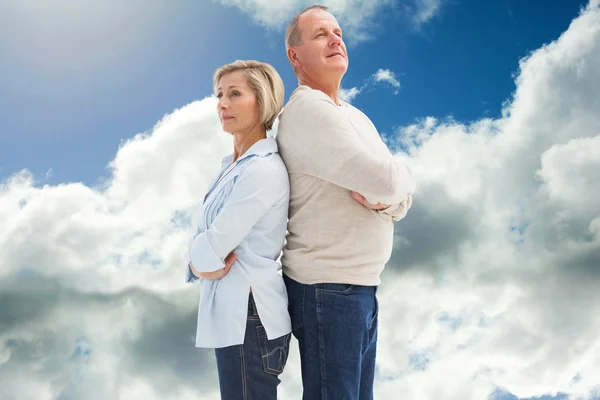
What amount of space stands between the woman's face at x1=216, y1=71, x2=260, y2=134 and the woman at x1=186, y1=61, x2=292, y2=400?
0.22m

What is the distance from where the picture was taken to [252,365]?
116 inches

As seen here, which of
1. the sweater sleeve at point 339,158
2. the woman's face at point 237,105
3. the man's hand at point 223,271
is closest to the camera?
the sweater sleeve at point 339,158

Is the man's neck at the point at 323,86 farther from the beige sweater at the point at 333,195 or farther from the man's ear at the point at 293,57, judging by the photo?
the beige sweater at the point at 333,195

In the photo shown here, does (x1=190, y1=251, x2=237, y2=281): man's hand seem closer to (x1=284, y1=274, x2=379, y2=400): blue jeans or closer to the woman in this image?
the woman

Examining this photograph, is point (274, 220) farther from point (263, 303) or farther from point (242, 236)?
point (263, 303)

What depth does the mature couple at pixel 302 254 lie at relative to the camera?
9.64ft

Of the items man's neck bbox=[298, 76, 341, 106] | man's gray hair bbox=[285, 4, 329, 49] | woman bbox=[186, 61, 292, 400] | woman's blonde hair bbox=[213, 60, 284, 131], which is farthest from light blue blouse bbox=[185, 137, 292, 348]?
man's gray hair bbox=[285, 4, 329, 49]

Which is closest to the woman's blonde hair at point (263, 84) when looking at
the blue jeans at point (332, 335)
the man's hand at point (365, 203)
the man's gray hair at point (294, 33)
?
the man's gray hair at point (294, 33)

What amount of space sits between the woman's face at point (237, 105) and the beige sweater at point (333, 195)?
255 millimetres

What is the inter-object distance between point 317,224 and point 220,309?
716mm

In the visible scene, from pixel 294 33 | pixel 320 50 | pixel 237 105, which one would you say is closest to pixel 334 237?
pixel 237 105

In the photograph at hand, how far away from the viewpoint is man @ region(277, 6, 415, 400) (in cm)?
292

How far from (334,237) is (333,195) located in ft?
0.77

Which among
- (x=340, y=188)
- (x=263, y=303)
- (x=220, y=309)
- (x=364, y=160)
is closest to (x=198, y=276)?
(x=220, y=309)
